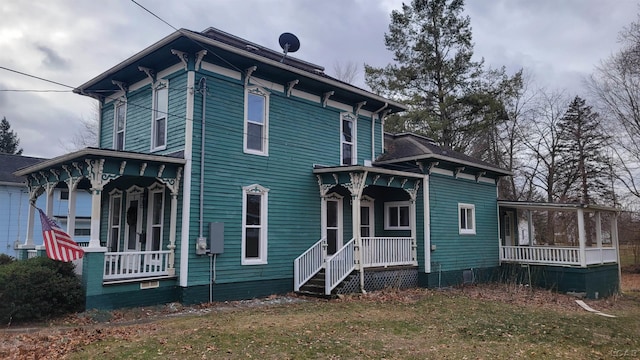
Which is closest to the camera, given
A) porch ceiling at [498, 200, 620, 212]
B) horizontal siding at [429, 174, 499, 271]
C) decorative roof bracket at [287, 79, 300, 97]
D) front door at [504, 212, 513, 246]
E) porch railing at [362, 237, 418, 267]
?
decorative roof bracket at [287, 79, 300, 97]

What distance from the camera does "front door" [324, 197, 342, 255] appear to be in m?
14.4

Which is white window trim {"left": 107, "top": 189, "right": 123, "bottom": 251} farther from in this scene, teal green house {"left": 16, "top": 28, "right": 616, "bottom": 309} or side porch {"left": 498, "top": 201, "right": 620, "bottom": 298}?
side porch {"left": 498, "top": 201, "right": 620, "bottom": 298}

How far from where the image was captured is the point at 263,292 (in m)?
12.3

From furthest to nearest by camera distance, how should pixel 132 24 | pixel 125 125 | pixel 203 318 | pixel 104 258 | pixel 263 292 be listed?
pixel 125 125, pixel 263 292, pixel 132 24, pixel 104 258, pixel 203 318

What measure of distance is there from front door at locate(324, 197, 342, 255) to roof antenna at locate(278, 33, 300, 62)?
5029 mm

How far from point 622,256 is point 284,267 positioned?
31323 millimetres

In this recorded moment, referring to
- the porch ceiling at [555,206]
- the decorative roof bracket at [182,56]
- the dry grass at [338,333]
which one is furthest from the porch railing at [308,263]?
the porch ceiling at [555,206]

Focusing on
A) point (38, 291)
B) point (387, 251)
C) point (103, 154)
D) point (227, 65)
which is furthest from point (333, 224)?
point (38, 291)

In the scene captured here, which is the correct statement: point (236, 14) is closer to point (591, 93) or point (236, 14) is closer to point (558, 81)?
point (591, 93)

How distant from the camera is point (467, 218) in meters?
17.5

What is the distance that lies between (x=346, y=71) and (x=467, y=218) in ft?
68.6

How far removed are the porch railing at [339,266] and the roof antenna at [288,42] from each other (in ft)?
21.7

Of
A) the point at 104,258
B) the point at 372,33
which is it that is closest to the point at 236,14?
the point at 104,258

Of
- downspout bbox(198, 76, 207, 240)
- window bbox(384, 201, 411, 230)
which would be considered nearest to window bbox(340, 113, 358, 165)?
window bbox(384, 201, 411, 230)
